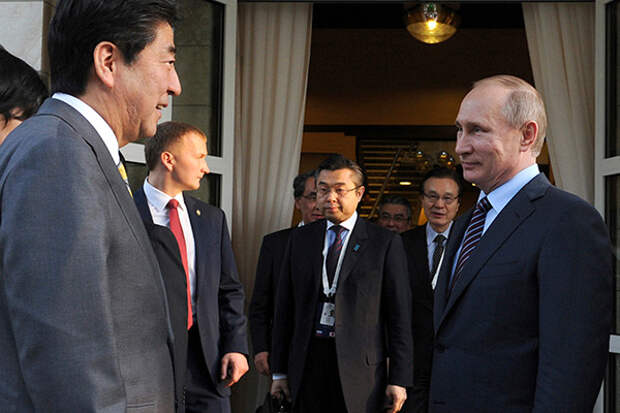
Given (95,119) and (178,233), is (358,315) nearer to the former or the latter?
(178,233)

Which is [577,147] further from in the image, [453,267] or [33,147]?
[33,147]

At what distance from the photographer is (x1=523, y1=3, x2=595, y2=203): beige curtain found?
4.48 meters

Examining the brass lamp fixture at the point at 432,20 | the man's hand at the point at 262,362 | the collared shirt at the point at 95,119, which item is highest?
the brass lamp fixture at the point at 432,20

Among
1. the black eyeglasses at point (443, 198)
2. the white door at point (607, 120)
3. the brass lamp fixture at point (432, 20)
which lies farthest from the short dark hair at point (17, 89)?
the brass lamp fixture at point (432, 20)

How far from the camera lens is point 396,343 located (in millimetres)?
3525

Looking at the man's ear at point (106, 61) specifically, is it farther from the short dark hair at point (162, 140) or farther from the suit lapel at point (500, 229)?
the short dark hair at point (162, 140)

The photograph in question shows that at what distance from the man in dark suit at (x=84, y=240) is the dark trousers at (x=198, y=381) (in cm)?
165

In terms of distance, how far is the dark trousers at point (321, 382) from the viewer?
3518mm

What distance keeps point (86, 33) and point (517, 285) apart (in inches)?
47.8

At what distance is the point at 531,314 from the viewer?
184cm

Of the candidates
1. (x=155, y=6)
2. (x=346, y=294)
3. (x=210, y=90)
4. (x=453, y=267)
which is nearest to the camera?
(x=155, y=6)

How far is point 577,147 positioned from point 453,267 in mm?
2687

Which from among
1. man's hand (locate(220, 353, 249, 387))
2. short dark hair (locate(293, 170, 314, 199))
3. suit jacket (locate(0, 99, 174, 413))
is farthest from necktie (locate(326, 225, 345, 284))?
suit jacket (locate(0, 99, 174, 413))

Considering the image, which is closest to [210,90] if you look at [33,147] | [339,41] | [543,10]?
[543,10]
